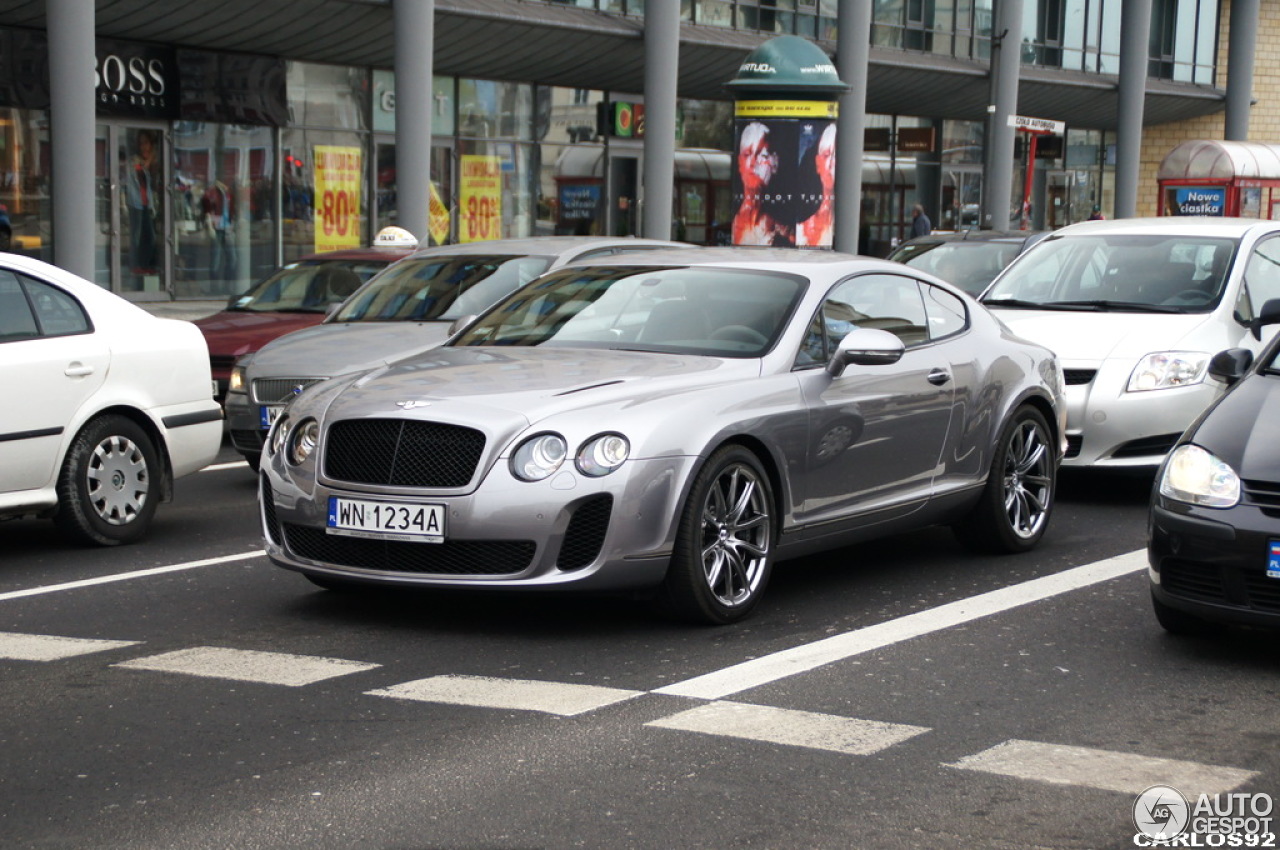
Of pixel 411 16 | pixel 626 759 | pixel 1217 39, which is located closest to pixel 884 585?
pixel 626 759

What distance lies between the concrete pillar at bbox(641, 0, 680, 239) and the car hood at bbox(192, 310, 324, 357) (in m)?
15.2

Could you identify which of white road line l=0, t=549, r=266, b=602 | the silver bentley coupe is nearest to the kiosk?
the silver bentley coupe

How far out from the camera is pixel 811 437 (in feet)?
23.9

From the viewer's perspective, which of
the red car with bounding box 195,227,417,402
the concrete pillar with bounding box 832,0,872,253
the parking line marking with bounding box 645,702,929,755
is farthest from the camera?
the concrete pillar with bounding box 832,0,872,253

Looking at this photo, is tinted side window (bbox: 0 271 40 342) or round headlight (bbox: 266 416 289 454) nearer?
round headlight (bbox: 266 416 289 454)

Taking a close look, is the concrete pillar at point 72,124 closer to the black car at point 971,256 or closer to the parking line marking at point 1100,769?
the black car at point 971,256

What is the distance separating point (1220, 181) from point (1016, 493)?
31.5 meters

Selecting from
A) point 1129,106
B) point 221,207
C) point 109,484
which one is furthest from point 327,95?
point 1129,106

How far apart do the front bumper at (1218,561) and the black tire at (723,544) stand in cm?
148

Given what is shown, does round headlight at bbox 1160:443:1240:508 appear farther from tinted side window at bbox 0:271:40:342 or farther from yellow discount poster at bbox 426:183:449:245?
yellow discount poster at bbox 426:183:449:245

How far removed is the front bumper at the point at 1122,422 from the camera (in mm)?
10578

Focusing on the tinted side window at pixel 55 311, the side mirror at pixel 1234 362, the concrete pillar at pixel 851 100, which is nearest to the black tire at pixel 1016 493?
the side mirror at pixel 1234 362

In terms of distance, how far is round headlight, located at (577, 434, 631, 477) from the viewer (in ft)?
21.1

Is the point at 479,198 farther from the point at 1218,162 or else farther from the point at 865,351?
the point at 865,351
